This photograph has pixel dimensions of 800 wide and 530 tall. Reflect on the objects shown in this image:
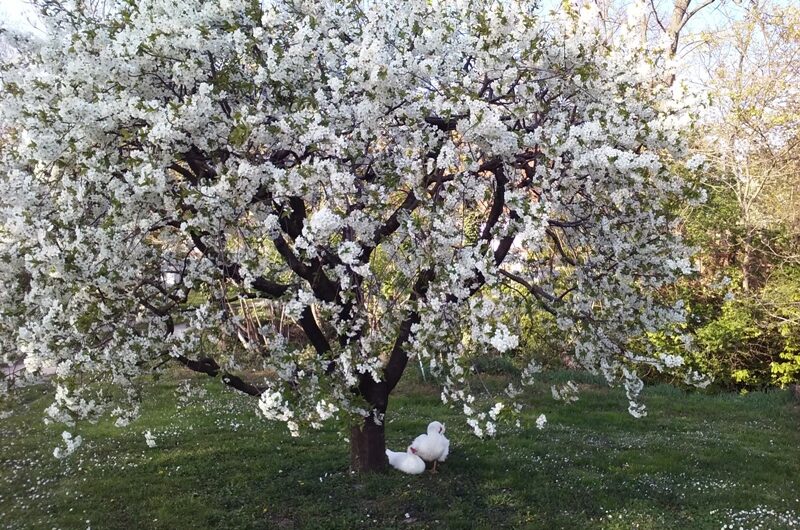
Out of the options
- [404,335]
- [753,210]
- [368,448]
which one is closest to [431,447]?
[368,448]

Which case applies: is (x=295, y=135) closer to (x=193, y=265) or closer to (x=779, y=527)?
(x=193, y=265)

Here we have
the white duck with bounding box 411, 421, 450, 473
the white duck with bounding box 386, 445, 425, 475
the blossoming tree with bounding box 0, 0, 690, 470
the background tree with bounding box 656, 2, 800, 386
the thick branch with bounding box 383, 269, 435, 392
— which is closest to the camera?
the blossoming tree with bounding box 0, 0, 690, 470

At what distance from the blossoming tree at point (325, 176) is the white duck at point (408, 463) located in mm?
1868

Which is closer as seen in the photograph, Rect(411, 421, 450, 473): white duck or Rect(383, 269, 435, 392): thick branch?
Rect(383, 269, 435, 392): thick branch

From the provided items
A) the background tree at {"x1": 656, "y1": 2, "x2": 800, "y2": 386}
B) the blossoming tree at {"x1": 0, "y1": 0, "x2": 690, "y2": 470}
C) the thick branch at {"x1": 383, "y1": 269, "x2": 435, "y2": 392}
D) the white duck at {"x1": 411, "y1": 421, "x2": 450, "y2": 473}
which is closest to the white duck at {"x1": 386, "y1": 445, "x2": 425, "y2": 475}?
the white duck at {"x1": 411, "y1": 421, "x2": 450, "y2": 473}

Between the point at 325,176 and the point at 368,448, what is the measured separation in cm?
329

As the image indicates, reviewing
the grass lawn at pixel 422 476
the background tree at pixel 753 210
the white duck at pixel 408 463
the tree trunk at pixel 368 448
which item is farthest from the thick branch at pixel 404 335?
the background tree at pixel 753 210

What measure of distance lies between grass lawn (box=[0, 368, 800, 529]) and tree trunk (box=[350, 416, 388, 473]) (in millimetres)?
145

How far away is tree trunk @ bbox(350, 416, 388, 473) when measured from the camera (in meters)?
6.57

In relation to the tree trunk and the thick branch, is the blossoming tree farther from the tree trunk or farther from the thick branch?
the tree trunk

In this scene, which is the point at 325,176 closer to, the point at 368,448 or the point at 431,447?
the point at 368,448

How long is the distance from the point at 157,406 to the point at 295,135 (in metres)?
8.07

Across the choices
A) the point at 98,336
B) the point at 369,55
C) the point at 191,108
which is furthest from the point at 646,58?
the point at 98,336

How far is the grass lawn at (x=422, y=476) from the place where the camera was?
600 cm
